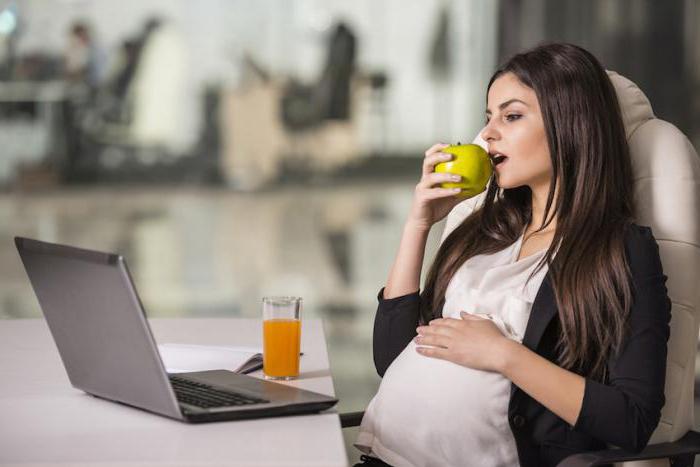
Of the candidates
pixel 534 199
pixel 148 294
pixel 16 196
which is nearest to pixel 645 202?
pixel 534 199

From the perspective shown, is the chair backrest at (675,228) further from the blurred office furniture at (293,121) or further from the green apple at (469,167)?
the blurred office furniture at (293,121)

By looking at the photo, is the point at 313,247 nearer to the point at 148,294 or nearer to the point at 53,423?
the point at 148,294

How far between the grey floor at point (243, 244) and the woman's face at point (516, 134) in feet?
4.92

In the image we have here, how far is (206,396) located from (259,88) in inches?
323

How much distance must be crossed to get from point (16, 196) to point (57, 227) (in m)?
1.46

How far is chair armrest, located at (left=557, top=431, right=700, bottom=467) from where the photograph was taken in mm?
1473

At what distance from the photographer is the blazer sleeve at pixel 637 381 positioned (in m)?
1.55

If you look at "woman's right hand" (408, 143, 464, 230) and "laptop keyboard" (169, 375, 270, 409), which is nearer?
"laptop keyboard" (169, 375, 270, 409)

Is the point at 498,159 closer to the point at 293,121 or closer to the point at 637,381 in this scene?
the point at 637,381

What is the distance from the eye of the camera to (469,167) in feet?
6.13

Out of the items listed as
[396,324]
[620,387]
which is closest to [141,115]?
[396,324]

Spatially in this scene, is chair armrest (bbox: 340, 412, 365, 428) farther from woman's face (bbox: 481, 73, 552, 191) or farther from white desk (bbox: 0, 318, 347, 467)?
woman's face (bbox: 481, 73, 552, 191)

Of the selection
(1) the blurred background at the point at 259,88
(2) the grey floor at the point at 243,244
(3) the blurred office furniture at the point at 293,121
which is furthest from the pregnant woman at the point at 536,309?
(3) the blurred office furniture at the point at 293,121

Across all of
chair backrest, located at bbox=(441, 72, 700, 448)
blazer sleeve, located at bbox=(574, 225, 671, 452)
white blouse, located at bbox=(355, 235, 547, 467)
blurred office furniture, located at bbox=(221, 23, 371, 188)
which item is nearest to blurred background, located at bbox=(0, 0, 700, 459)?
blurred office furniture, located at bbox=(221, 23, 371, 188)
